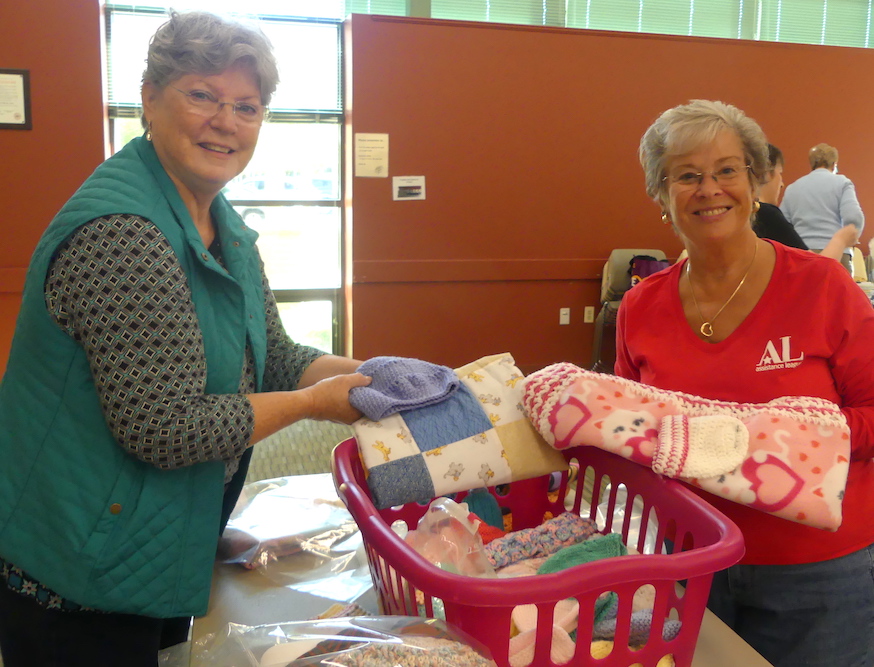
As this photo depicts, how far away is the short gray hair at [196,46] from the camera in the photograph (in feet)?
3.56

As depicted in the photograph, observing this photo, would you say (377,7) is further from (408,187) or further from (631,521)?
(631,521)

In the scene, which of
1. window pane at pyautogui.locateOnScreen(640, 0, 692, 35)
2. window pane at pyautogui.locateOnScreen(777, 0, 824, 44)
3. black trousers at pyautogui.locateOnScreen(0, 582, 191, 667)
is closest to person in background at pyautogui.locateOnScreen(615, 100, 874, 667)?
black trousers at pyautogui.locateOnScreen(0, 582, 191, 667)

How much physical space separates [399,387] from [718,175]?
2.48ft

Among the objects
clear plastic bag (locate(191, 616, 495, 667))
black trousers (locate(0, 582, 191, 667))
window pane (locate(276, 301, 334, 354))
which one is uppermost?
clear plastic bag (locate(191, 616, 495, 667))

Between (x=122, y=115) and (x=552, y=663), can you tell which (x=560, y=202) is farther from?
(x=552, y=663)

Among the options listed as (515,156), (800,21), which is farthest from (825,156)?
(515,156)

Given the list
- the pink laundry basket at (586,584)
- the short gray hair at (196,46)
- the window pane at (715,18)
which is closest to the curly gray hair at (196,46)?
the short gray hair at (196,46)

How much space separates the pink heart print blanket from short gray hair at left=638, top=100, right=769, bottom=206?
21.9 inches

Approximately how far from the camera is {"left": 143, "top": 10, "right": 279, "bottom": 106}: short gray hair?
3.56ft

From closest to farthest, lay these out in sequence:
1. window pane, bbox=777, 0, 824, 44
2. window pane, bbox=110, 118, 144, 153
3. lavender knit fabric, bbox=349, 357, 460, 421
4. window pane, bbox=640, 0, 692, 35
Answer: lavender knit fabric, bbox=349, 357, 460, 421 → window pane, bbox=110, 118, 144, 153 → window pane, bbox=640, 0, 692, 35 → window pane, bbox=777, 0, 824, 44

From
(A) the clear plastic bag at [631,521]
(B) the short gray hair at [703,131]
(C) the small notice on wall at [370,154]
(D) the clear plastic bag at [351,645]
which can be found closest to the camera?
(D) the clear plastic bag at [351,645]

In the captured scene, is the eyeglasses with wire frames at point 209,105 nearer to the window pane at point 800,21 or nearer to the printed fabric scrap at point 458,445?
the printed fabric scrap at point 458,445

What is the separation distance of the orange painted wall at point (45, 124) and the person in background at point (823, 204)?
4.65 metres

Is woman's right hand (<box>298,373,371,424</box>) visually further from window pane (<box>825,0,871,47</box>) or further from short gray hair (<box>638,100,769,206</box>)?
window pane (<box>825,0,871,47</box>)
